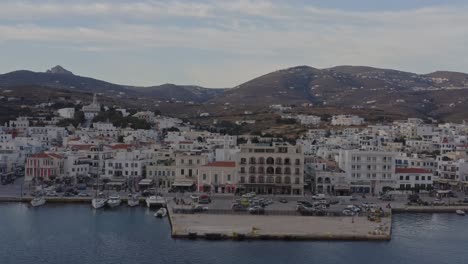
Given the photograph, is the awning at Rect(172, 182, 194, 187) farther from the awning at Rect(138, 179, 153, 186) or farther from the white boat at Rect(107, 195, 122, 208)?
the white boat at Rect(107, 195, 122, 208)

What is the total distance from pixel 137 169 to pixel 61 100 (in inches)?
2781

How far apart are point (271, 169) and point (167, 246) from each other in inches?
657

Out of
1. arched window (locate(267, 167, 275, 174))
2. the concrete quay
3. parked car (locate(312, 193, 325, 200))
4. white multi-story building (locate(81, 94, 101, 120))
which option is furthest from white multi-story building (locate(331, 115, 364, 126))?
the concrete quay

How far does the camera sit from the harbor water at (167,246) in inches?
1175

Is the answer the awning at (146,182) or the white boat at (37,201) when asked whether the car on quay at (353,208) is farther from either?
the white boat at (37,201)

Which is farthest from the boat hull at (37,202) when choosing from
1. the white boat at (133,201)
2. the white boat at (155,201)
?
the white boat at (155,201)

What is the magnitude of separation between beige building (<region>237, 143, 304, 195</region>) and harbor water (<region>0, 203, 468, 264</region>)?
31.4 ft

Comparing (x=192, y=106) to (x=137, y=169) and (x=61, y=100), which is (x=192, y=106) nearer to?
(x=61, y=100)

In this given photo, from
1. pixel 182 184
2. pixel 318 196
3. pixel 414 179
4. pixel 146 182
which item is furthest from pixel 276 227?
pixel 414 179

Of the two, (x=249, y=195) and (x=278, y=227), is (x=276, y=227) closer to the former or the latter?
(x=278, y=227)

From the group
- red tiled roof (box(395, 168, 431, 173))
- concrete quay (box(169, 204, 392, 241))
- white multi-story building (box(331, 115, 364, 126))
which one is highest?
white multi-story building (box(331, 115, 364, 126))

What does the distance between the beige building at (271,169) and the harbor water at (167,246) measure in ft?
31.4

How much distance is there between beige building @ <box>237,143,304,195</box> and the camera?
46.9 m

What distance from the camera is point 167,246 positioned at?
31766 millimetres
